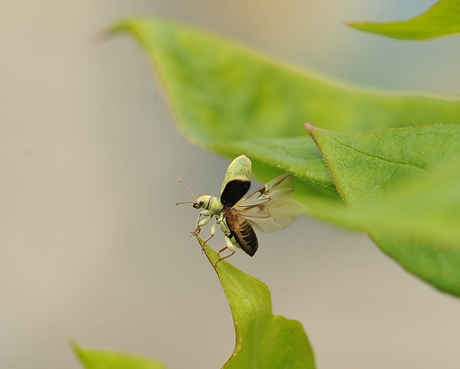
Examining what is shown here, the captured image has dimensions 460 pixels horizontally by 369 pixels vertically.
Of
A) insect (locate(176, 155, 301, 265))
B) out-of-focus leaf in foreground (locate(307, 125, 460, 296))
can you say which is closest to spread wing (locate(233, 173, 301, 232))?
insect (locate(176, 155, 301, 265))

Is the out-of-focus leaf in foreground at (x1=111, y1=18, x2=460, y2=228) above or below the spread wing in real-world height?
above

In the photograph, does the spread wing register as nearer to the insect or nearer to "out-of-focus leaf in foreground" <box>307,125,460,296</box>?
the insect

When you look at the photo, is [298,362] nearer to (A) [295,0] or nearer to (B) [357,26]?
(B) [357,26]

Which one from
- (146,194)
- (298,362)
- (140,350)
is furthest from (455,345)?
(298,362)

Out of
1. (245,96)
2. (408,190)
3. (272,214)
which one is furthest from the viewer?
(245,96)

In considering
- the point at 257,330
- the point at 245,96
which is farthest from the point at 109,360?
the point at 245,96

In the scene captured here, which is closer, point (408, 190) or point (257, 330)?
point (408, 190)

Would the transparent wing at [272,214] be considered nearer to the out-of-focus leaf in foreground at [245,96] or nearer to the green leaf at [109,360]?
the out-of-focus leaf in foreground at [245,96]

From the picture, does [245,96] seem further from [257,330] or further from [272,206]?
[257,330]
